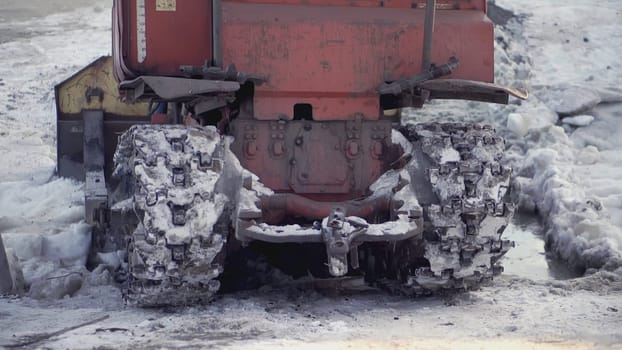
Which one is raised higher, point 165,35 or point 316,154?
point 165,35

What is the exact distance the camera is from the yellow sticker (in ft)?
21.5

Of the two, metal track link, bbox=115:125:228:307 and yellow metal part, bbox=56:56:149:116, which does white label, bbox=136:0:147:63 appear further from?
yellow metal part, bbox=56:56:149:116

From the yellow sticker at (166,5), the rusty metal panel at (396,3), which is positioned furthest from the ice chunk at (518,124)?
the yellow sticker at (166,5)

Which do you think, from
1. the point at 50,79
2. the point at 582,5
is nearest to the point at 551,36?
the point at 582,5

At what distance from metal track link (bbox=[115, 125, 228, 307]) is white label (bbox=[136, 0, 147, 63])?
0.72m

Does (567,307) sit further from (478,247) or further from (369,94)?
(369,94)

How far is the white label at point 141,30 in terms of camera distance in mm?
6520

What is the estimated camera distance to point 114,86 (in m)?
10.2

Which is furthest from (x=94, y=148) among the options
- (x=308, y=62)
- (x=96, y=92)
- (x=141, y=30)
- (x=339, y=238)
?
(x=339, y=238)

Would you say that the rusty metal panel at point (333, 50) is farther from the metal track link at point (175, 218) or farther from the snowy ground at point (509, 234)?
the snowy ground at point (509, 234)

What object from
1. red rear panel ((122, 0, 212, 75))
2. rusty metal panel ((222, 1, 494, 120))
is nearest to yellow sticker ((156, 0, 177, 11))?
red rear panel ((122, 0, 212, 75))

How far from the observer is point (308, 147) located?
6605 mm

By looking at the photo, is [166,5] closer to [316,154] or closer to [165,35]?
[165,35]

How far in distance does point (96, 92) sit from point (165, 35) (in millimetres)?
3816
